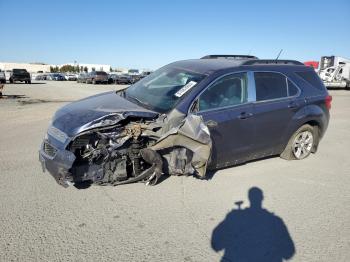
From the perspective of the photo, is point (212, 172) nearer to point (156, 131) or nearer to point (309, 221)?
point (156, 131)

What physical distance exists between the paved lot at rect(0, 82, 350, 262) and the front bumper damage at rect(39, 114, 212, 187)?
10.3 inches

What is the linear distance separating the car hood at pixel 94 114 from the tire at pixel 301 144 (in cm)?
287

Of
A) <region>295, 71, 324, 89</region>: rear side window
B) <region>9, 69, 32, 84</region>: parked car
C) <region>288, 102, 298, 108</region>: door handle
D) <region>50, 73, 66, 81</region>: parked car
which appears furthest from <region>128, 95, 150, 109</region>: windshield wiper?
<region>50, 73, 66, 81</region>: parked car

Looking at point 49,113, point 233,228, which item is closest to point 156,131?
point 233,228

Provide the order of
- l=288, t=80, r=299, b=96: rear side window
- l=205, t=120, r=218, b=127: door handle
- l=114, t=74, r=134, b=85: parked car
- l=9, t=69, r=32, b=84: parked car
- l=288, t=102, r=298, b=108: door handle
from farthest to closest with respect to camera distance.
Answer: l=114, t=74, r=134, b=85: parked car, l=9, t=69, r=32, b=84: parked car, l=288, t=80, r=299, b=96: rear side window, l=288, t=102, r=298, b=108: door handle, l=205, t=120, r=218, b=127: door handle

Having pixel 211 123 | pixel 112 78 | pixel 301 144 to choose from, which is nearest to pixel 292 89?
pixel 301 144

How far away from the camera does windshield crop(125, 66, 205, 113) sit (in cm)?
461

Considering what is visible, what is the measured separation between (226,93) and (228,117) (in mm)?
401

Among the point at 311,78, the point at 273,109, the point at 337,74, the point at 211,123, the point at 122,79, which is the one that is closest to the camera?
the point at 211,123

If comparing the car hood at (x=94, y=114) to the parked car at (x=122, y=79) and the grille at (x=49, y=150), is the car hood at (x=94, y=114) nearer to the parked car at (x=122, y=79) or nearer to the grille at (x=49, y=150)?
the grille at (x=49, y=150)

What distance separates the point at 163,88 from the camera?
5.07 metres

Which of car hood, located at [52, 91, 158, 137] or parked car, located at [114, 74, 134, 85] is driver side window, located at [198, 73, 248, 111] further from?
parked car, located at [114, 74, 134, 85]

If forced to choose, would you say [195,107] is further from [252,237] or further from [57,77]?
[57,77]

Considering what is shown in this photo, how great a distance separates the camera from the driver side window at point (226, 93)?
4.56 meters
